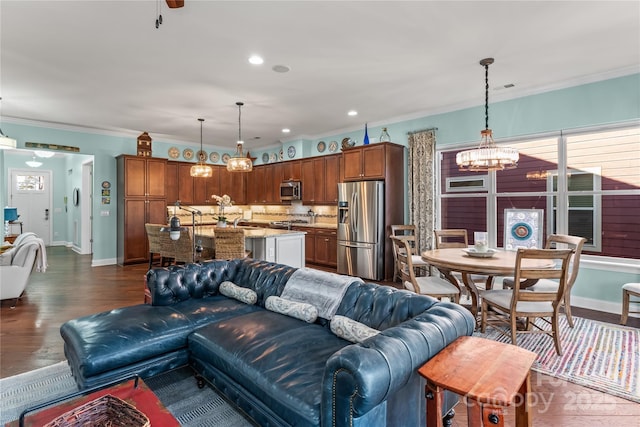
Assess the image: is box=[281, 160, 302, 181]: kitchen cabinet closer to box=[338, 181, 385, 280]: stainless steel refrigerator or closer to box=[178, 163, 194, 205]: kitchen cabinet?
box=[338, 181, 385, 280]: stainless steel refrigerator

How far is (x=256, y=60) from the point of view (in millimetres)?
3686

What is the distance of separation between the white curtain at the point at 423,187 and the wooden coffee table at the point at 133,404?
15.4ft

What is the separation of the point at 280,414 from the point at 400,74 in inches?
153

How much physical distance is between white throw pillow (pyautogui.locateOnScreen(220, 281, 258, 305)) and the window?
4.03m

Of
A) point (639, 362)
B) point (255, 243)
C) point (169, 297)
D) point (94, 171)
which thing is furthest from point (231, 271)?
point (94, 171)

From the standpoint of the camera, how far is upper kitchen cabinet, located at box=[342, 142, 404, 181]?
5785 millimetres

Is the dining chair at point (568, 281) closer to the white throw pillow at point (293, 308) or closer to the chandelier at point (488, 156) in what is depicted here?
the chandelier at point (488, 156)

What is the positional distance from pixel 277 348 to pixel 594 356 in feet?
9.47

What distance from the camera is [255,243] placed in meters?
5.20

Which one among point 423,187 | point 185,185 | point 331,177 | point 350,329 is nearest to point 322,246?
point 331,177

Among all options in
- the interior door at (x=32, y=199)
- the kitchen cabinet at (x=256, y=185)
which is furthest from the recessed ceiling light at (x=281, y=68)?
the interior door at (x=32, y=199)

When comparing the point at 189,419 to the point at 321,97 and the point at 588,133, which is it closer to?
the point at 321,97

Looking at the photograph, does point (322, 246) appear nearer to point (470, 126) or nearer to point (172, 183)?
point (470, 126)

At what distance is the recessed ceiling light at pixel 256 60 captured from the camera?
361 cm
